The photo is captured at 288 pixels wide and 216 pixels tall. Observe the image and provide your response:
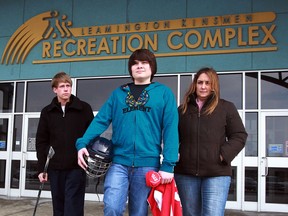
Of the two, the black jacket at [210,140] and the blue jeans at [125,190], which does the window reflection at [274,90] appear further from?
the blue jeans at [125,190]

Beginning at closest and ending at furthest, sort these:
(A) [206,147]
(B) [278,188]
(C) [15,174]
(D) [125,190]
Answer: (D) [125,190] < (A) [206,147] < (B) [278,188] < (C) [15,174]

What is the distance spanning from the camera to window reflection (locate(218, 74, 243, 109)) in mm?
6941

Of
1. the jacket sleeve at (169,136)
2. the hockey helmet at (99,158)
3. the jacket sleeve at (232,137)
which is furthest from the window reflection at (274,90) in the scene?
the hockey helmet at (99,158)

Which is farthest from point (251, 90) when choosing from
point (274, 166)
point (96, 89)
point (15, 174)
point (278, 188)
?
point (15, 174)

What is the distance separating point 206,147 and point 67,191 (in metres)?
1.32

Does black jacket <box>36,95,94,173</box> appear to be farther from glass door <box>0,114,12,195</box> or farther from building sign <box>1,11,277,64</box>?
glass door <box>0,114,12,195</box>

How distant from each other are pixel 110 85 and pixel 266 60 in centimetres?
316

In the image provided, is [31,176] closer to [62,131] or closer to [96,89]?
[96,89]

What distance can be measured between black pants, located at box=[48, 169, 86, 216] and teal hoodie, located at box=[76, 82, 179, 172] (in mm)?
818

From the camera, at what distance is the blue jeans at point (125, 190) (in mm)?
2344

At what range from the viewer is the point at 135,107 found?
2.45 meters

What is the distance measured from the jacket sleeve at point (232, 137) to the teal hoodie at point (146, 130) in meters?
0.48

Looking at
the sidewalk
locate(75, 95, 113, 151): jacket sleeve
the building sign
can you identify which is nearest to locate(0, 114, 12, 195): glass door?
the sidewalk

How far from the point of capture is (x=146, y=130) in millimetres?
2408
